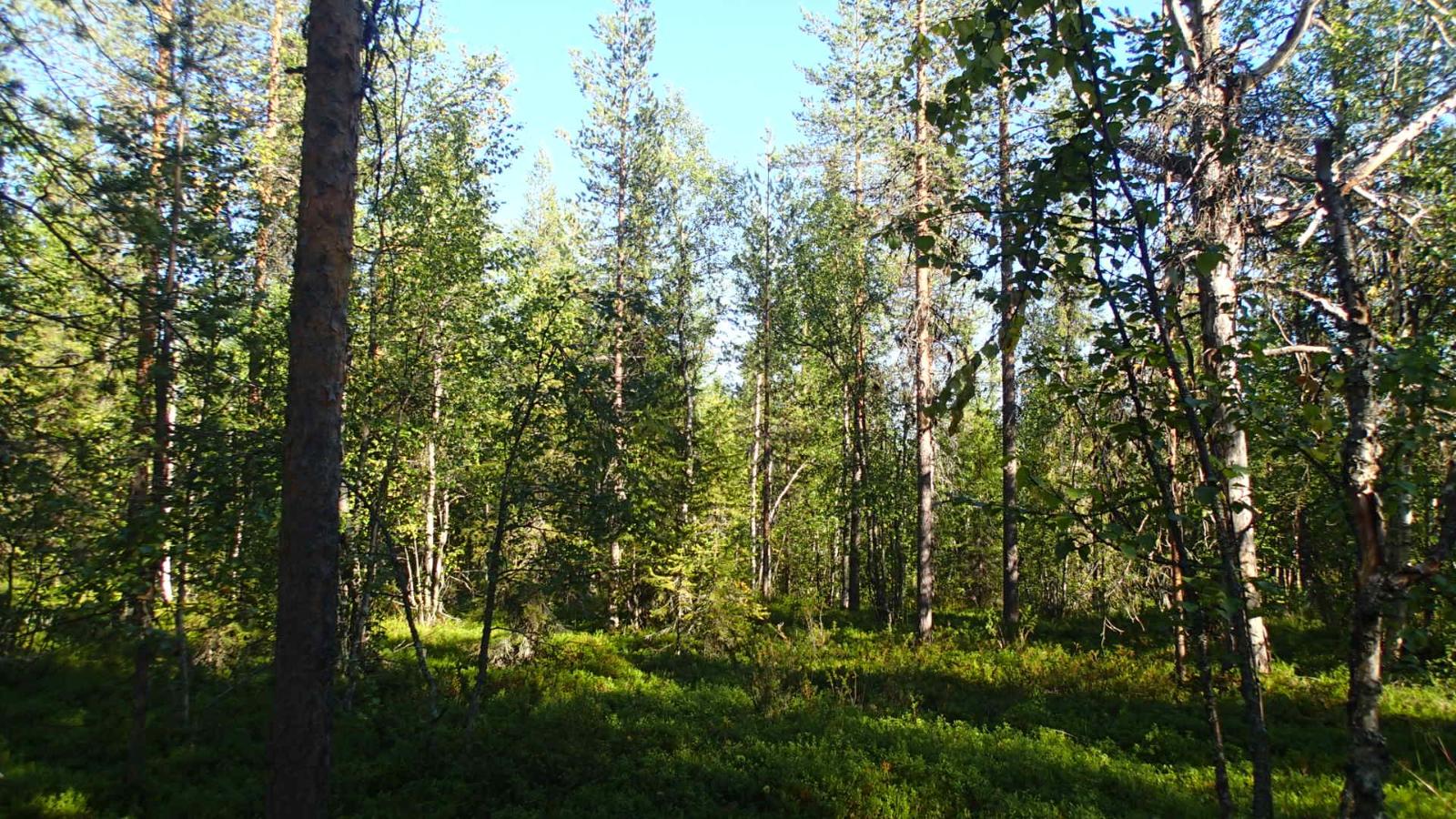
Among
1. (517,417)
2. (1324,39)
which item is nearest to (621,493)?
(517,417)

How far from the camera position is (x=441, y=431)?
1130 centimetres

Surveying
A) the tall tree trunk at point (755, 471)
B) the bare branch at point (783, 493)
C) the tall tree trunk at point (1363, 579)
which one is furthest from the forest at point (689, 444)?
the tall tree trunk at point (755, 471)

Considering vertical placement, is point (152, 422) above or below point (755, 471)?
below

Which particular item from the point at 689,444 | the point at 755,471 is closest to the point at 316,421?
the point at 689,444

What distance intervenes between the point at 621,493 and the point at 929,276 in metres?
8.96

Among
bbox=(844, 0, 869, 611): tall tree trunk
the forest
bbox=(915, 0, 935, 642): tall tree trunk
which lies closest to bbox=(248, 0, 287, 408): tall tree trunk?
the forest

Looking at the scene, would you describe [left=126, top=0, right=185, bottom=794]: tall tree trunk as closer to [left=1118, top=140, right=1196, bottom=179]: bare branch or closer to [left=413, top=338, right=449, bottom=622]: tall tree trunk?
[left=413, top=338, right=449, bottom=622]: tall tree trunk

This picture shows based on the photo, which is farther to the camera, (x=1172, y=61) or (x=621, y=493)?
(x=621, y=493)

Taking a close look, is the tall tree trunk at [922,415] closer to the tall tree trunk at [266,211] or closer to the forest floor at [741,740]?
the forest floor at [741,740]

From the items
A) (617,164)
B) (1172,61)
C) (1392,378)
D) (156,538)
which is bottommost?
(156,538)

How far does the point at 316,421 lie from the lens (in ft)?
11.7

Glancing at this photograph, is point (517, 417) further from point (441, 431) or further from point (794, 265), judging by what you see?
point (794, 265)

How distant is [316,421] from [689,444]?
11.6 m

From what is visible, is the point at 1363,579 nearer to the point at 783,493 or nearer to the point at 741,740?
the point at 741,740
